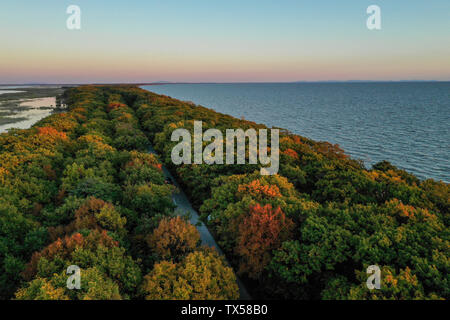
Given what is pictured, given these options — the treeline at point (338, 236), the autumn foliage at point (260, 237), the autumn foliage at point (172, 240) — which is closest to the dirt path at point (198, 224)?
A: the treeline at point (338, 236)

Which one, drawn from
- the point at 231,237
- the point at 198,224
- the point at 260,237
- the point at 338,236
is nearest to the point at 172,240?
the point at 231,237

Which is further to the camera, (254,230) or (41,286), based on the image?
(254,230)

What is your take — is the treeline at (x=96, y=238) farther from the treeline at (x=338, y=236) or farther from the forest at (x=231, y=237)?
the treeline at (x=338, y=236)

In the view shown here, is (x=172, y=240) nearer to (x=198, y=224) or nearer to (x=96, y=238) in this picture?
(x=96, y=238)

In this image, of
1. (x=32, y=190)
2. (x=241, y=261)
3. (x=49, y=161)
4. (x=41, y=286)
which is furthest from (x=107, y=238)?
(x=49, y=161)

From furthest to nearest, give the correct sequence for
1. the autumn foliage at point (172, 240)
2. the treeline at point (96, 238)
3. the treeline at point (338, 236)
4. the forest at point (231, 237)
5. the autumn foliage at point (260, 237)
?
1. the autumn foliage at point (260, 237)
2. the autumn foliage at point (172, 240)
3. the treeline at point (96, 238)
4. the forest at point (231, 237)
5. the treeline at point (338, 236)

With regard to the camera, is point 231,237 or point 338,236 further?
point 231,237
